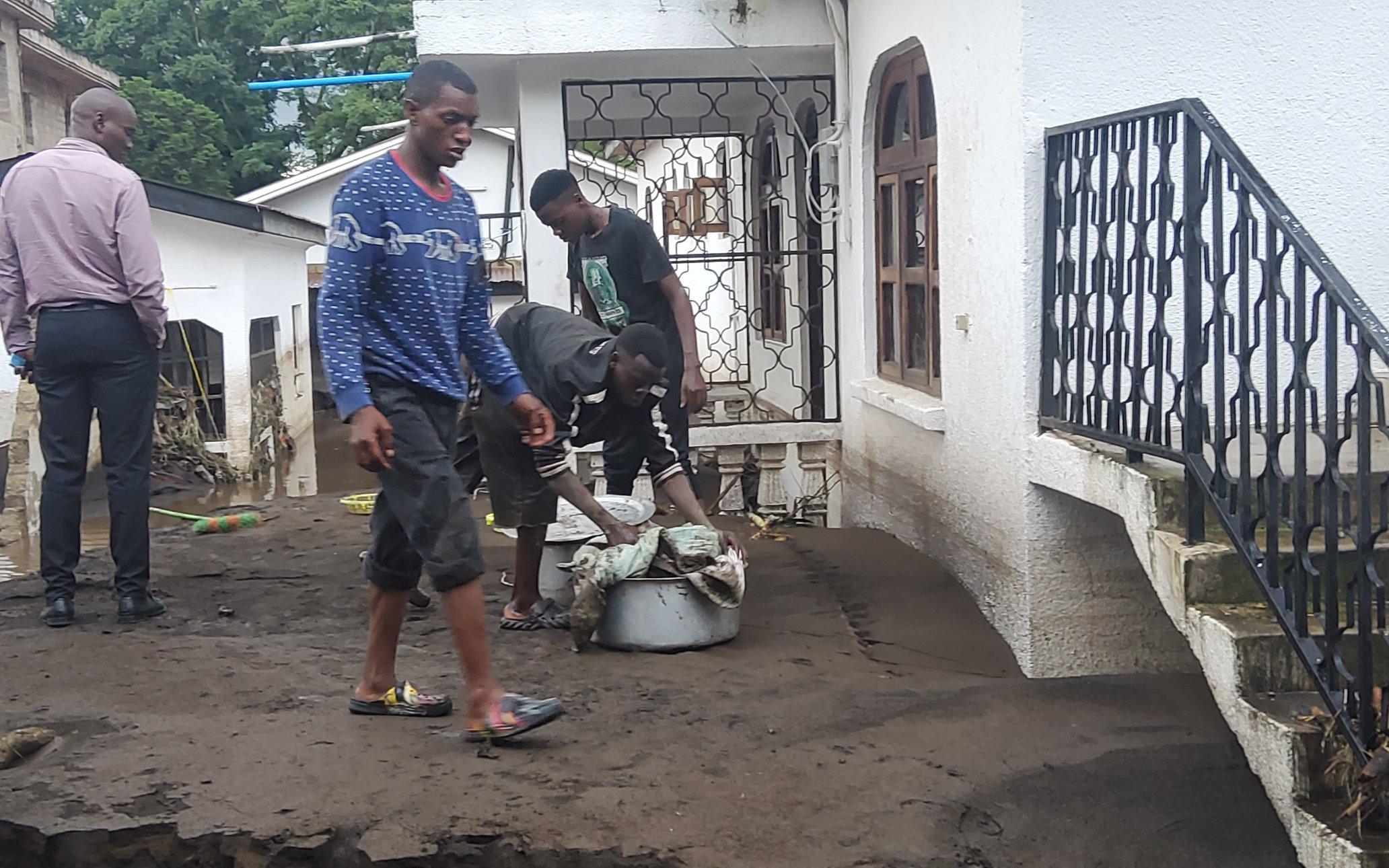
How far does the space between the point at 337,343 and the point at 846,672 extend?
203cm

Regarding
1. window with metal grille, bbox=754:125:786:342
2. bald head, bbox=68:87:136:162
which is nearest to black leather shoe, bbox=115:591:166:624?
bald head, bbox=68:87:136:162

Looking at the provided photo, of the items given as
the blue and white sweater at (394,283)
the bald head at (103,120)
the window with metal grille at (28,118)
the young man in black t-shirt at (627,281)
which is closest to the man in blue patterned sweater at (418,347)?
the blue and white sweater at (394,283)

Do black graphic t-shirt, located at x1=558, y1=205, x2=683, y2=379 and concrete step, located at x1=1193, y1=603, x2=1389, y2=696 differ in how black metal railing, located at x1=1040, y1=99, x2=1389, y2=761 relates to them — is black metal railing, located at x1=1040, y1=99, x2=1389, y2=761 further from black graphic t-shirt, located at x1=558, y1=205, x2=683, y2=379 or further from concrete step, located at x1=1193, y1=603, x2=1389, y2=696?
black graphic t-shirt, located at x1=558, y1=205, x2=683, y2=379

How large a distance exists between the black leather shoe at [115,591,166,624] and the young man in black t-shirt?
1.80 metres

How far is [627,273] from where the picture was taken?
19.5 ft

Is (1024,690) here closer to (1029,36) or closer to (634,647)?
(634,647)

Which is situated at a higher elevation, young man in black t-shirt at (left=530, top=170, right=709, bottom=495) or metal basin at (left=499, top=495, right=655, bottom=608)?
young man in black t-shirt at (left=530, top=170, right=709, bottom=495)

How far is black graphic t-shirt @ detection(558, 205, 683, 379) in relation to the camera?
587cm

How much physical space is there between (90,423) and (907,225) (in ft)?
11.7

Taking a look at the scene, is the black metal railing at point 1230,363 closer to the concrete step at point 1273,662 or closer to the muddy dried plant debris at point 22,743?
the concrete step at point 1273,662

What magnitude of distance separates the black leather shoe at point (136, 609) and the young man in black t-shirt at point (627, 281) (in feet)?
5.91

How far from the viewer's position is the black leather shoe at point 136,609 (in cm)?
538

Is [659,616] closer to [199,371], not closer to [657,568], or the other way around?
[657,568]

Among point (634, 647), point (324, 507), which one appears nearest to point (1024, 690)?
point (634, 647)
